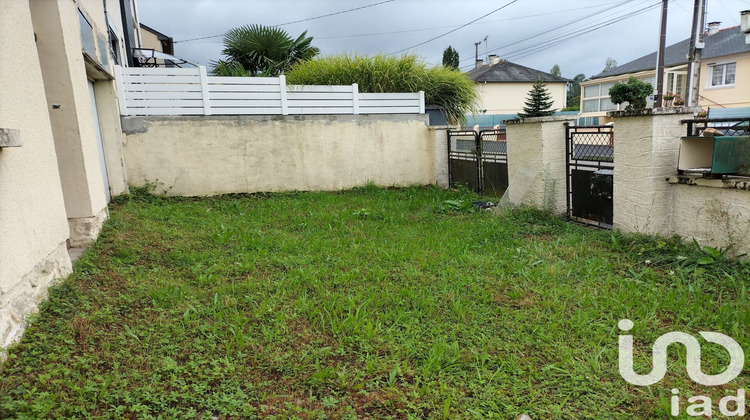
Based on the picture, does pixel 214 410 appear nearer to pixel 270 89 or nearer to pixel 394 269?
pixel 394 269

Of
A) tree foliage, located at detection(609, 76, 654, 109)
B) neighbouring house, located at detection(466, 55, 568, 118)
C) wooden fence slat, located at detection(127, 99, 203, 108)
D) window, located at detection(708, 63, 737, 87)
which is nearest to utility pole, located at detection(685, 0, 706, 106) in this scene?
tree foliage, located at detection(609, 76, 654, 109)

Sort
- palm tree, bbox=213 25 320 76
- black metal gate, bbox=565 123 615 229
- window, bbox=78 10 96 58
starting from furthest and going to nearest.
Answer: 1. palm tree, bbox=213 25 320 76
2. black metal gate, bbox=565 123 615 229
3. window, bbox=78 10 96 58

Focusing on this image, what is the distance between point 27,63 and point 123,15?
770 centimetres

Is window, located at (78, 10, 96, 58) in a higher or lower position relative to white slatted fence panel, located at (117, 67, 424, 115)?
higher

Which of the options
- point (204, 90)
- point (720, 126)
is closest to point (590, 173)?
point (720, 126)

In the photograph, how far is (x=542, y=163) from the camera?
533 cm

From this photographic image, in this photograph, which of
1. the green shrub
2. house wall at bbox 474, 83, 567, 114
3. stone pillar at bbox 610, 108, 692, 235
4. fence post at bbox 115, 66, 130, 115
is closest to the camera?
stone pillar at bbox 610, 108, 692, 235

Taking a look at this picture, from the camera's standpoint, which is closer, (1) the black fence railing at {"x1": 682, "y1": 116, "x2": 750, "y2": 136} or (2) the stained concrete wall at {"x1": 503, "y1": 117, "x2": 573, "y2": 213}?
(1) the black fence railing at {"x1": 682, "y1": 116, "x2": 750, "y2": 136}

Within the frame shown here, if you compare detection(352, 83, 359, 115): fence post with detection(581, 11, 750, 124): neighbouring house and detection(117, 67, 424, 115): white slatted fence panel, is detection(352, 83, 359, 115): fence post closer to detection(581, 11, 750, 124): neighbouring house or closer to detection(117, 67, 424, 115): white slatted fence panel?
detection(117, 67, 424, 115): white slatted fence panel

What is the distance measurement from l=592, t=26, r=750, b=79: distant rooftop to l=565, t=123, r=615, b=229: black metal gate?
775 inches

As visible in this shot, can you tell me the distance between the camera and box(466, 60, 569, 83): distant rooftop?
28719mm

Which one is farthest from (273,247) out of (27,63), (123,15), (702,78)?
(702,78)

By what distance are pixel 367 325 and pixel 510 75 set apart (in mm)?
29999

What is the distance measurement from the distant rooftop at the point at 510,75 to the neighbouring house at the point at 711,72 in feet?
15.0
